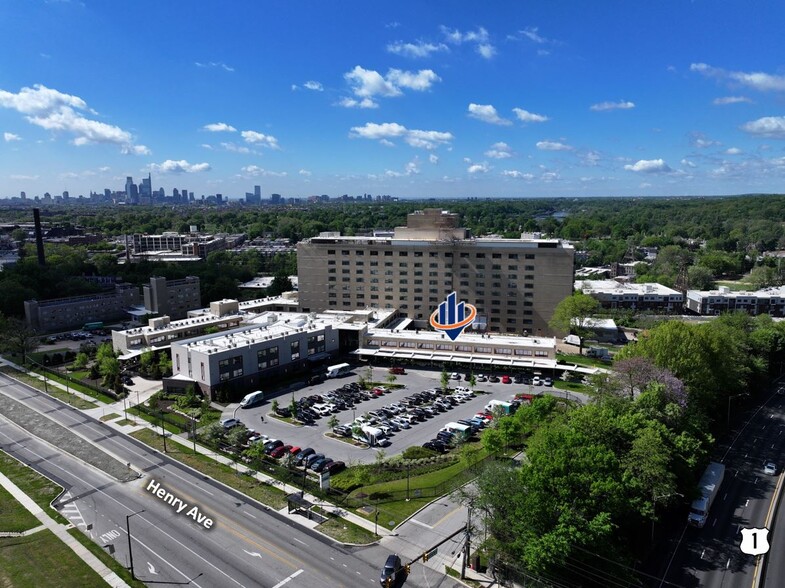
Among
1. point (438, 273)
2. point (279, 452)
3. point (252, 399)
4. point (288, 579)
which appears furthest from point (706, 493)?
point (438, 273)

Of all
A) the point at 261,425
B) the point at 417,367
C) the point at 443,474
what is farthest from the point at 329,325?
the point at 443,474

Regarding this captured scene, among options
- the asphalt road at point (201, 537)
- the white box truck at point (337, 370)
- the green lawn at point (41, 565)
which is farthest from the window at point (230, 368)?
the green lawn at point (41, 565)

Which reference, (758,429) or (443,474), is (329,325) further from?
(758,429)

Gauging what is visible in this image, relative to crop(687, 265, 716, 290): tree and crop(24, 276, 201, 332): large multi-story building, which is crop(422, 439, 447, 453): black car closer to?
crop(24, 276, 201, 332): large multi-story building

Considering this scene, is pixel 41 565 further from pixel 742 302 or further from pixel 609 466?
pixel 742 302

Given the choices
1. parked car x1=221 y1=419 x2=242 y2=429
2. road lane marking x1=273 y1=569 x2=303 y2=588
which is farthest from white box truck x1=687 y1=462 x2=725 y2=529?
parked car x1=221 y1=419 x2=242 y2=429

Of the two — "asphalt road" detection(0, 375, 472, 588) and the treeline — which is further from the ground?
the treeline
